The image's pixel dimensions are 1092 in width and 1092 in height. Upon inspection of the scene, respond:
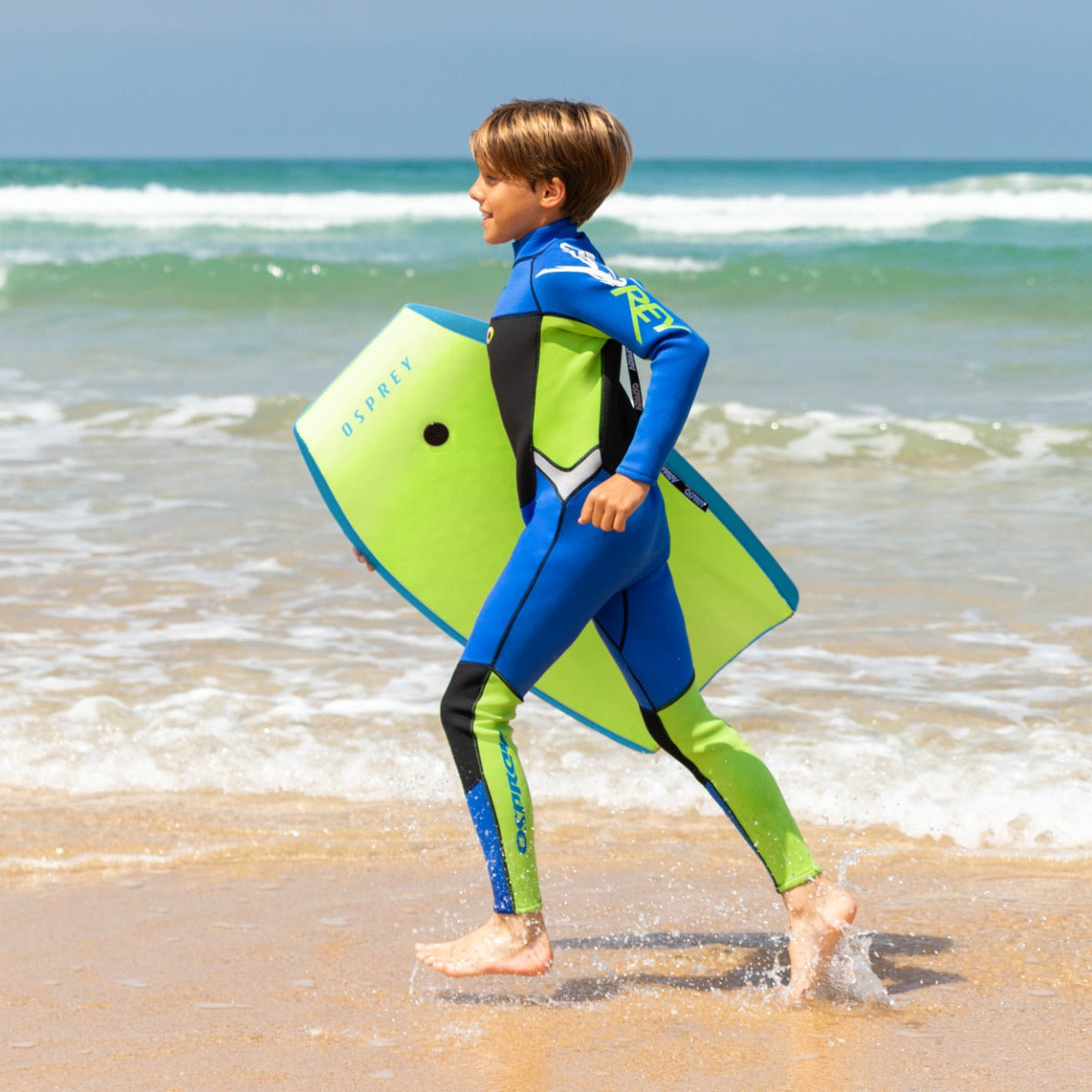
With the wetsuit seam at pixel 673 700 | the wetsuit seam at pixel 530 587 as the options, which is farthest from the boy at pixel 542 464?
the wetsuit seam at pixel 673 700

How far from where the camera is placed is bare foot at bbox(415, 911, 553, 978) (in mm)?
2496

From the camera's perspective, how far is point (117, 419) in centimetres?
957

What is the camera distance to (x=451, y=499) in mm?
2885

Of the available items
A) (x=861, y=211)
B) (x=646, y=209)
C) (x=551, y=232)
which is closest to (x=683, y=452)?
(x=551, y=232)

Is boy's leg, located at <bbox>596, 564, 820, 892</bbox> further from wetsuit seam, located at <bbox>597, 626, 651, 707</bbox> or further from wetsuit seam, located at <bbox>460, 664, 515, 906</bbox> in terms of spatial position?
wetsuit seam, located at <bbox>460, 664, 515, 906</bbox>

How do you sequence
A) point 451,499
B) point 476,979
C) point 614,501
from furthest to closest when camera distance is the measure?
point 451,499 → point 476,979 → point 614,501

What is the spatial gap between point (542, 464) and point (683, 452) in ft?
21.4

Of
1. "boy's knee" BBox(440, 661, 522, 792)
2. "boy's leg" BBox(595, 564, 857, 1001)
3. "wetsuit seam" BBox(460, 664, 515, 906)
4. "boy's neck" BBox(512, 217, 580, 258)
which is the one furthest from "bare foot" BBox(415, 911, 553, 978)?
"boy's neck" BBox(512, 217, 580, 258)

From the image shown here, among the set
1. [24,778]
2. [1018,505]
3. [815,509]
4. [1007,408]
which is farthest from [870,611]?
[1007,408]

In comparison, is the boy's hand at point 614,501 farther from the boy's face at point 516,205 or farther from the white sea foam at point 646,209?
the white sea foam at point 646,209

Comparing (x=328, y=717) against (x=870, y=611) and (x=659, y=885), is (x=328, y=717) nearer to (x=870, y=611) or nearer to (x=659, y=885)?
(x=659, y=885)

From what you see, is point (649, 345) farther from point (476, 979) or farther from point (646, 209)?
point (646, 209)

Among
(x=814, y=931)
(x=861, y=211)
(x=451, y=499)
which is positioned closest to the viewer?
(x=814, y=931)

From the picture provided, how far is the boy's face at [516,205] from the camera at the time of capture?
254cm
